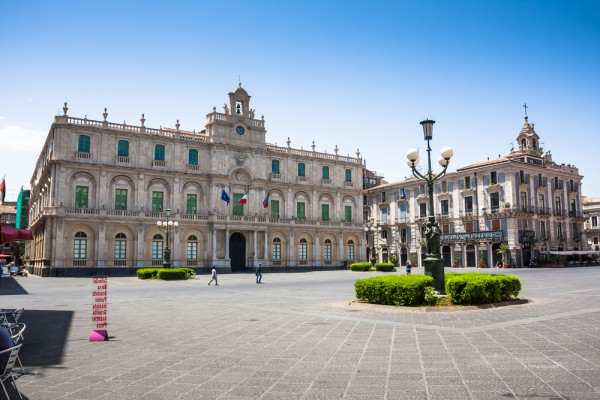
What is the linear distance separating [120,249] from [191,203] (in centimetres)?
835

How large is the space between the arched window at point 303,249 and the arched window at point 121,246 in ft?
63.8

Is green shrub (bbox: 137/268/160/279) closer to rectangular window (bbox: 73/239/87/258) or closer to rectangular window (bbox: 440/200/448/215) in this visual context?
rectangular window (bbox: 73/239/87/258)

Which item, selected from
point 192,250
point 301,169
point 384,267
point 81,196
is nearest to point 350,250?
point 301,169

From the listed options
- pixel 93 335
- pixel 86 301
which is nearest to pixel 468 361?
pixel 93 335

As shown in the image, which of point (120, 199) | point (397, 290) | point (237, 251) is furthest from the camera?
point (237, 251)

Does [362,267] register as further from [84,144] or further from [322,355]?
[322,355]

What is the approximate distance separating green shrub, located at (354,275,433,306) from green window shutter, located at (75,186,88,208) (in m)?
34.3

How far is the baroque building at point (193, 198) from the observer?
134ft

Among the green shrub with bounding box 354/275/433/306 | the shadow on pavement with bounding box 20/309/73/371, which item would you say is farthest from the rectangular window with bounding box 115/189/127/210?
the green shrub with bounding box 354/275/433/306

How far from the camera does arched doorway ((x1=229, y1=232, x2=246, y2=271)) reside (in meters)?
48.8

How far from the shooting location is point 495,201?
5494 cm

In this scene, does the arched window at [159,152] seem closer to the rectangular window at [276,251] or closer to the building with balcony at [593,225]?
the rectangular window at [276,251]

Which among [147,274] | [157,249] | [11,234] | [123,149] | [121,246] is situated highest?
[123,149]

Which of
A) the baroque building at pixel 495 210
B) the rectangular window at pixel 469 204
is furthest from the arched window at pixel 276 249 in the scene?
the rectangular window at pixel 469 204
